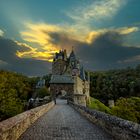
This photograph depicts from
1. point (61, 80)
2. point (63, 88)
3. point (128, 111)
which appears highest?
point (61, 80)

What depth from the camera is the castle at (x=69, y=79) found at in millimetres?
65625

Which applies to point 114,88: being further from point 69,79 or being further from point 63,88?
point 63,88

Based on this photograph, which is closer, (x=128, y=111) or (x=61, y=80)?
(x=128, y=111)

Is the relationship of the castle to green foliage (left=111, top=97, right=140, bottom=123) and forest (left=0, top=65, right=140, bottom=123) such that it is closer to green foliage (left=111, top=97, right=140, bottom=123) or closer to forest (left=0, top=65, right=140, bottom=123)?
forest (left=0, top=65, right=140, bottom=123)

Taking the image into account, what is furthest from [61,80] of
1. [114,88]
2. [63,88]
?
[114,88]

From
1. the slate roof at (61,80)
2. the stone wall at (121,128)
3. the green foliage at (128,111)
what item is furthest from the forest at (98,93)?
the stone wall at (121,128)

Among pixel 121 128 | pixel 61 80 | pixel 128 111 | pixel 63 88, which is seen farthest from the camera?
pixel 61 80

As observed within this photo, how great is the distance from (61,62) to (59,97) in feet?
153

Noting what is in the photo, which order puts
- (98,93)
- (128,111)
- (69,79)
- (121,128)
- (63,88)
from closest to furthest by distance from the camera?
(121,128)
(128,111)
(63,88)
(69,79)
(98,93)

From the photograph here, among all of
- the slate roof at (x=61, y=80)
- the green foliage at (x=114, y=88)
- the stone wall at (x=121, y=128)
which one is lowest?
the stone wall at (x=121, y=128)

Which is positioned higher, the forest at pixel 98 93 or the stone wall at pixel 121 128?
the forest at pixel 98 93

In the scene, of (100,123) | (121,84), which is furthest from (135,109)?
(121,84)

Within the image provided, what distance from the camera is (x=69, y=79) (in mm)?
69688

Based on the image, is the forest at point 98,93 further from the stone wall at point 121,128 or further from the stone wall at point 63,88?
the stone wall at point 121,128
